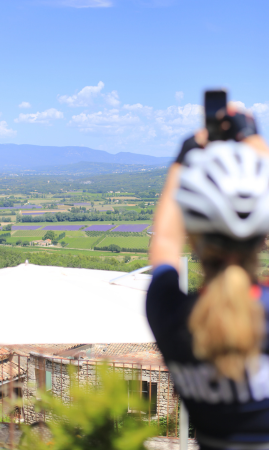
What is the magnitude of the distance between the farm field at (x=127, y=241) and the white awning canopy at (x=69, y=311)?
49260 millimetres

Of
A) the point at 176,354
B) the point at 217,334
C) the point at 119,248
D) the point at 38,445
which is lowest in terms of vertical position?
the point at 119,248

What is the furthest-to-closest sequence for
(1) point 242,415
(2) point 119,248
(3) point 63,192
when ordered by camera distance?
(3) point 63,192 < (2) point 119,248 < (1) point 242,415

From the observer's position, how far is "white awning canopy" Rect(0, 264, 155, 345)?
3219mm

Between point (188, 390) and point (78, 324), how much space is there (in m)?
2.53

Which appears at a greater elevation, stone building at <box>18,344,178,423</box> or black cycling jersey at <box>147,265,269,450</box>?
black cycling jersey at <box>147,265,269,450</box>

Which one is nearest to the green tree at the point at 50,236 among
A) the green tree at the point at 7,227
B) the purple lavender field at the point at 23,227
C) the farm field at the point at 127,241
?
the purple lavender field at the point at 23,227

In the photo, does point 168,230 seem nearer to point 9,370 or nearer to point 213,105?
point 213,105

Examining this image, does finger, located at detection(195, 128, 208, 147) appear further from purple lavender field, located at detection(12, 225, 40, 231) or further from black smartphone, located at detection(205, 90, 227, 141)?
purple lavender field, located at detection(12, 225, 40, 231)

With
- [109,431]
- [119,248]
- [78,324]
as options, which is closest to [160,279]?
[109,431]

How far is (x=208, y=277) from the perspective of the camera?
0.82 m

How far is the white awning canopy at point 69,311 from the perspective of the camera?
3.22 metres

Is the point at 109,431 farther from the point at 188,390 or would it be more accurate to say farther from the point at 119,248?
the point at 119,248

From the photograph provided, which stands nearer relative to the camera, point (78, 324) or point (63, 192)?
point (78, 324)

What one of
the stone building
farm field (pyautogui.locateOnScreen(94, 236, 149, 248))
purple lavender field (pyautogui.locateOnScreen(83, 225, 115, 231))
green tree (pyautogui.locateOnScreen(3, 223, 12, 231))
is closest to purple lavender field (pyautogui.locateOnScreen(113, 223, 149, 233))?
purple lavender field (pyautogui.locateOnScreen(83, 225, 115, 231))
